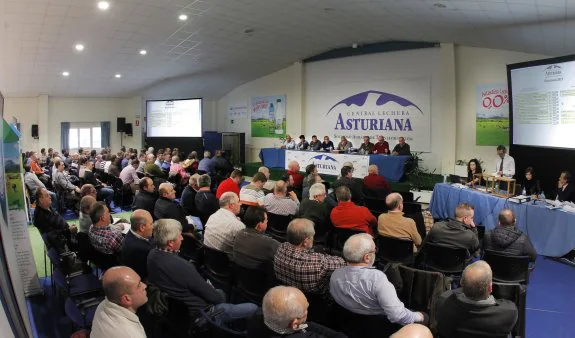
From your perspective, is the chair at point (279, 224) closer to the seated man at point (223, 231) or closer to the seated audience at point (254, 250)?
the seated man at point (223, 231)

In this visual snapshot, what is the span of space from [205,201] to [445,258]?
120 inches

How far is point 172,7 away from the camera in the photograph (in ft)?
27.0

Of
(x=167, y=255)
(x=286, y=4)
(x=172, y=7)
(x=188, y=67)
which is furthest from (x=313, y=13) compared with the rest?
(x=167, y=255)

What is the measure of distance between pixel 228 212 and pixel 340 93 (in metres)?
10.4

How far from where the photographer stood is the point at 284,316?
2.06 m

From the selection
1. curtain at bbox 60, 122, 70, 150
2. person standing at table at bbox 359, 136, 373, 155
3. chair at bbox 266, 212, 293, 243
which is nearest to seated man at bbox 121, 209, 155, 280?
chair at bbox 266, 212, 293, 243

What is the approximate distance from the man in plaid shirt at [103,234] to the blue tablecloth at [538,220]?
5.18m

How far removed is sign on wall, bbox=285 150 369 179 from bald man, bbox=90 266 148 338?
361 inches

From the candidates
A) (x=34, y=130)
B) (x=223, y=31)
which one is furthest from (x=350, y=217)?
(x=34, y=130)

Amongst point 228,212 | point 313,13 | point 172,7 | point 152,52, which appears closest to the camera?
point 228,212

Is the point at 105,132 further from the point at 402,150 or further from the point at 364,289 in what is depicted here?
the point at 364,289

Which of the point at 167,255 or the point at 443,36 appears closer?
the point at 167,255

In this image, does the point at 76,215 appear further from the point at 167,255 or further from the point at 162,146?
the point at 162,146

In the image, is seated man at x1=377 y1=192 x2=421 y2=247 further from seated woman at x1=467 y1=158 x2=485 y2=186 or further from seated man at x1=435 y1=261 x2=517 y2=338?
seated woman at x1=467 y1=158 x2=485 y2=186
